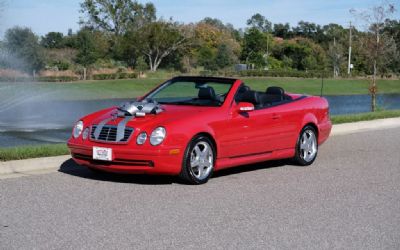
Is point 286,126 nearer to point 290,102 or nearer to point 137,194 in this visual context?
point 290,102

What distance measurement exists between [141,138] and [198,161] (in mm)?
843

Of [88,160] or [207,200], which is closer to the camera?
[207,200]

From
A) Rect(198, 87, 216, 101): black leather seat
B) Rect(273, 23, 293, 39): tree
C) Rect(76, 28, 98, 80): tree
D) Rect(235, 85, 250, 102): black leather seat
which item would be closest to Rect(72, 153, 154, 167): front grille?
Rect(198, 87, 216, 101): black leather seat

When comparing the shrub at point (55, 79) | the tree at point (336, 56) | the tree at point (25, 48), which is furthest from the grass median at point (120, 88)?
the tree at point (336, 56)

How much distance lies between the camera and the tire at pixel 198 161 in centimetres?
866

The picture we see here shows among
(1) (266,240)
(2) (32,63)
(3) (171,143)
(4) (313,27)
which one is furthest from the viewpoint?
(4) (313,27)

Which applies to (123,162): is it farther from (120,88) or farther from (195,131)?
(120,88)

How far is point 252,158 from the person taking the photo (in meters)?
9.78

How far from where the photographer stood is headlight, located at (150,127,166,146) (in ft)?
27.6

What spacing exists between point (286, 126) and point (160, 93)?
193 cm

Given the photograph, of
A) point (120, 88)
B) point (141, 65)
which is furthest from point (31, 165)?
point (141, 65)

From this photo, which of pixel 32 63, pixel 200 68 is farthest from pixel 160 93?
pixel 200 68

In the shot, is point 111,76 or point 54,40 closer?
point 111,76

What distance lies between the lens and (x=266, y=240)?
6.12m
